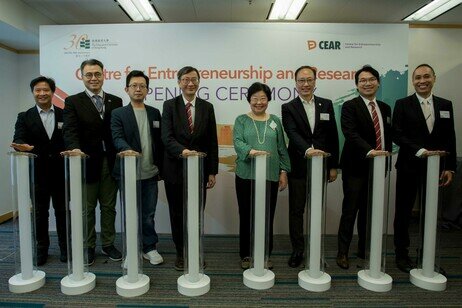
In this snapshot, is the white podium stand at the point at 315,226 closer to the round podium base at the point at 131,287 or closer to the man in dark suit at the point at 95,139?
the round podium base at the point at 131,287

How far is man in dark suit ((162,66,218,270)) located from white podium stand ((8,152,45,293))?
0.96 meters

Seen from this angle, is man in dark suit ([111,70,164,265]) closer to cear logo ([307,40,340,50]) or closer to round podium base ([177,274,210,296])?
round podium base ([177,274,210,296])

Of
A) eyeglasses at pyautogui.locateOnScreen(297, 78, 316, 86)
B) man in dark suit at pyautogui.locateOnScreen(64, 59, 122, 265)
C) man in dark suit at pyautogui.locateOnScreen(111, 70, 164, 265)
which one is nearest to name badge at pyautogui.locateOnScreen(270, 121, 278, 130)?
eyeglasses at pyautogui.locateOnScreen(297, 78, 316, 86)

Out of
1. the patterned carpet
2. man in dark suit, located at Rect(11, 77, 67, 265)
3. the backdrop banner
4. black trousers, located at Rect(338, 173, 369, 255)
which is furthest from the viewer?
the backdrop banner

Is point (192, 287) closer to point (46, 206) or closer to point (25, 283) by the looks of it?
point (25, 283)

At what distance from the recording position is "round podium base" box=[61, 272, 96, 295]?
7.89 ft

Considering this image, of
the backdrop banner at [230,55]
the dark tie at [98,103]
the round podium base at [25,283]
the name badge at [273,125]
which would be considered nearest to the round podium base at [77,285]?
the round podium base at [25,283]

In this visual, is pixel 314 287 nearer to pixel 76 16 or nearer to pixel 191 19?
pixel 191 19

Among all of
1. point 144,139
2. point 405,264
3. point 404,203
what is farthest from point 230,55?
point 405,264

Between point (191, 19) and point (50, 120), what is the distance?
235cm

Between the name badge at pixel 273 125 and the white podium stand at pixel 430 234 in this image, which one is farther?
the name badge at pixel 273 125

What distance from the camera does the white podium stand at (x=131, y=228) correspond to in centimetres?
236

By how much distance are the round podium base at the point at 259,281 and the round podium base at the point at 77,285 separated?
1.09 meters

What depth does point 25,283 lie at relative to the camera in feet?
8.05
